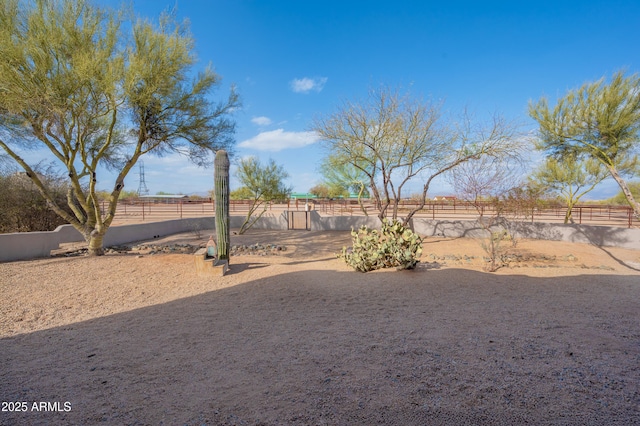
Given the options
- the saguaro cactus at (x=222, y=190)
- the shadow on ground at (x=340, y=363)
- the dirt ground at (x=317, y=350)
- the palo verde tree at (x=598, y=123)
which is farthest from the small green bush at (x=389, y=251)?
the palo verde tree at (x=598, y=123)

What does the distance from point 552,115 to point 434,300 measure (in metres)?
10.2

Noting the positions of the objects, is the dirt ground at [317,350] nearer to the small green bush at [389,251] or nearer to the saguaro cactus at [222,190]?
the small green bush at [389,251]

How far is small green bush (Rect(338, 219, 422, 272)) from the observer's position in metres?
7.12

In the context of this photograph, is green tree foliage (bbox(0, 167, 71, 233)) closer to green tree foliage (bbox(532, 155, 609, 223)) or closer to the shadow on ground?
the shadow on ground

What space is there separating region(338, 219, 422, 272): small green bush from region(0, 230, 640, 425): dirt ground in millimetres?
729

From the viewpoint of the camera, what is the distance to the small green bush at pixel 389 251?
712 cm

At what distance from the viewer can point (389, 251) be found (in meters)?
7.32

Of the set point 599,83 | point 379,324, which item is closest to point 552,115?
point 599,83

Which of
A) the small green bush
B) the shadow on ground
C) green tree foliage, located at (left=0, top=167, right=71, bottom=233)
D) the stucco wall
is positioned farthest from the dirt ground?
green tree foliage, located at (left=0, top=167, right=71, bottom=233)

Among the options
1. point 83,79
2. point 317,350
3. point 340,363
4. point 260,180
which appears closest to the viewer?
point 340,363

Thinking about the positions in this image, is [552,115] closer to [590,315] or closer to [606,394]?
[590,315]

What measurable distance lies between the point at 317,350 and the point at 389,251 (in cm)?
462

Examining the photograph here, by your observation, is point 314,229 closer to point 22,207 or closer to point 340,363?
point 22,207

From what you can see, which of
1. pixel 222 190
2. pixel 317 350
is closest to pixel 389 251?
pixel 222 190
